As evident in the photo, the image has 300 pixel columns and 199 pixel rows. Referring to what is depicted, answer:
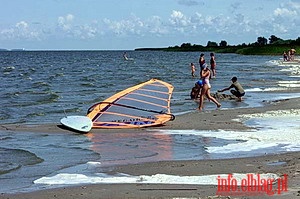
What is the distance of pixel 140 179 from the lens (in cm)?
868

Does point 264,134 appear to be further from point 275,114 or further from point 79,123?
point 79,123

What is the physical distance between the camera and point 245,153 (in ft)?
35.6

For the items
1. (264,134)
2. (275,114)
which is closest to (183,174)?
(264,134)

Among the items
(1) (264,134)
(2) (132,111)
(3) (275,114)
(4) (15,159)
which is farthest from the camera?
(3) (275,114)

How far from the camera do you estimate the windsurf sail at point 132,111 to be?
49.9 feet

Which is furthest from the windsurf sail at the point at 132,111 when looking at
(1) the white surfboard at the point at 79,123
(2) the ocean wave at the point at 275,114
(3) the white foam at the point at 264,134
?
(2) the ocean wave at the point at 275,114

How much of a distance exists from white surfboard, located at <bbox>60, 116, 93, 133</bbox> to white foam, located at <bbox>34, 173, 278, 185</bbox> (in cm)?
510

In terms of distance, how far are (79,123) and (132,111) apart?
1786 millimetres

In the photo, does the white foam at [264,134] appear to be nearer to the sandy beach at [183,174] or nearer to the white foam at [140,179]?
the sandy beach at [183,174]

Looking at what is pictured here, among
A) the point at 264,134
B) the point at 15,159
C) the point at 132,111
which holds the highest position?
the point at 132,111

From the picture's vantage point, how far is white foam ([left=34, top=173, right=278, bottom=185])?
27.6 feet

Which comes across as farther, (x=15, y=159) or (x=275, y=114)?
(x=275, y=114)

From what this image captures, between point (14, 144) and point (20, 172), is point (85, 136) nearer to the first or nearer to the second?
point (14, 144)

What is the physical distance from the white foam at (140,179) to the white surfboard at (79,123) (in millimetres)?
5095
